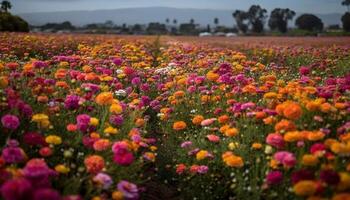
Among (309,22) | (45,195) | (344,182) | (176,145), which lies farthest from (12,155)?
(309,22)

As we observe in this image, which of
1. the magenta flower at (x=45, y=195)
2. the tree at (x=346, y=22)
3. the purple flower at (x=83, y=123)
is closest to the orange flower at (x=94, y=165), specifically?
the purple flower at (x=83, y=123)

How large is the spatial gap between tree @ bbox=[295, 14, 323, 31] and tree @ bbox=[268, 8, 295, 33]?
9.57ft

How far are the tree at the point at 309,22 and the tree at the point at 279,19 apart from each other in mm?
2917

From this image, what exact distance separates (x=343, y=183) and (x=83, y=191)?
98.0 inches

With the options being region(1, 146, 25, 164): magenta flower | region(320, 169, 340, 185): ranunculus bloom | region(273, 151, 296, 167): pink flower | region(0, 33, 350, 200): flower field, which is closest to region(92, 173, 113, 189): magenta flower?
region(0, 33, 350, 200): flower field

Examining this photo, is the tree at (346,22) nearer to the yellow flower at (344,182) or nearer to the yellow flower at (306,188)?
the yellow flower at (344,182)

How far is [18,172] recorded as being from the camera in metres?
3.49

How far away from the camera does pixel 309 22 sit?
126m

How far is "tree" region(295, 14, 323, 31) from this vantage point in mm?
121550

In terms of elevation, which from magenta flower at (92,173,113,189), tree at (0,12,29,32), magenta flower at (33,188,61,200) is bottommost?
magenta flower at (92,173,113,189)

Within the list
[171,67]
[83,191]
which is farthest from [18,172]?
[171,67]

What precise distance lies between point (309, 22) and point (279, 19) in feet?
27.9

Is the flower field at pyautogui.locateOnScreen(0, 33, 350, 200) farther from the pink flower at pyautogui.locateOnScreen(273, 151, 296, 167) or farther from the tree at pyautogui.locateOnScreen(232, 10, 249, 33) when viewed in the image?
the tree at pyautogui.locateOnScreen(232, 10, 249, 33)

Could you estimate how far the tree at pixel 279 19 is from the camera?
126500 millimetres
